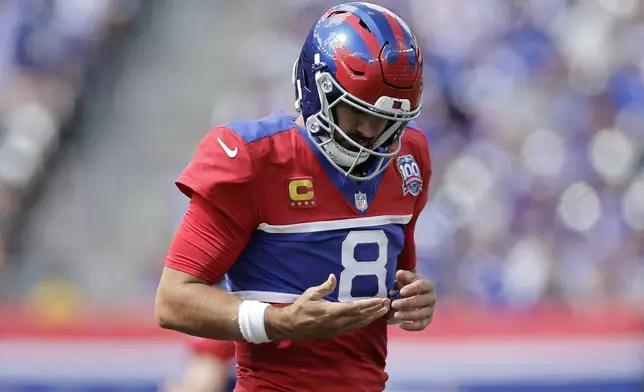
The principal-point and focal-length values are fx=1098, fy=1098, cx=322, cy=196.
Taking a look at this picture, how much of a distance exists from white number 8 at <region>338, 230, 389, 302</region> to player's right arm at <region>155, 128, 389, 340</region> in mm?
190

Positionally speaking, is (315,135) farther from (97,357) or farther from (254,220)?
(97,357)

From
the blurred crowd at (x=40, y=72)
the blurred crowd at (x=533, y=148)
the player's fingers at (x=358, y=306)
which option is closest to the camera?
the player's fingers at (x=358, y=306)

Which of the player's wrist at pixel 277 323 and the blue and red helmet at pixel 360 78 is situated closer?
the player's wrist at pixel 277 323

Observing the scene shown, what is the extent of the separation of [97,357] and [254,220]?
3147 millimetres

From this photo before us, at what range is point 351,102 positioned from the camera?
2.81 metres

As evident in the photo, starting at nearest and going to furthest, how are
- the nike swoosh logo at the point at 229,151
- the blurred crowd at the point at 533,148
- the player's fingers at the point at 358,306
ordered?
1. the player's fingers at the point at 358,306
2. the nike swoosh logo at the point at 229,151
3. the blurred crowd at the point at 533,148

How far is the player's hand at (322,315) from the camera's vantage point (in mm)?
2605

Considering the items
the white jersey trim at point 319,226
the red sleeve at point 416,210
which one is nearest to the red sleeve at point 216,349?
the red sleeve at point 416,210

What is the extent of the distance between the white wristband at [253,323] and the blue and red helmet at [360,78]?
453 millimetres

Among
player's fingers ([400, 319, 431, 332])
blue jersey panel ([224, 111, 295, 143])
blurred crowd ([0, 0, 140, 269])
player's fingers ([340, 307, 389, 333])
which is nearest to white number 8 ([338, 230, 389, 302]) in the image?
player's fingers ([400, 319, 431, 332])

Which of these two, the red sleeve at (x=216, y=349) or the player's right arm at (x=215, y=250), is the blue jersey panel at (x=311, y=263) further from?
the red sleeve at (x=216, y=349)

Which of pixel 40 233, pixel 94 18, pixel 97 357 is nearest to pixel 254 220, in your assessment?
pixel 97 357

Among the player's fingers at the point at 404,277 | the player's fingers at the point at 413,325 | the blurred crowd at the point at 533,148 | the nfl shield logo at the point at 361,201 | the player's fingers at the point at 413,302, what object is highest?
the blurred crowd at the point at 533,148

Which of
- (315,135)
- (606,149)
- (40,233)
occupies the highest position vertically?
(606,149)
